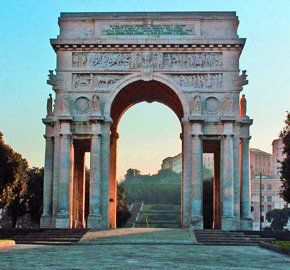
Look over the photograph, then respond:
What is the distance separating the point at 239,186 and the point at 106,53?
16963mm

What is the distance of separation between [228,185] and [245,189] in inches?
93.4

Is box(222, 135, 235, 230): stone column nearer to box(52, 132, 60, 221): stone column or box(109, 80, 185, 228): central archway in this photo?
box(109, 80, 185, 228): central archway

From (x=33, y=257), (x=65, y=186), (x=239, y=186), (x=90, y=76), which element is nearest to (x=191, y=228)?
(x=239, y=186)

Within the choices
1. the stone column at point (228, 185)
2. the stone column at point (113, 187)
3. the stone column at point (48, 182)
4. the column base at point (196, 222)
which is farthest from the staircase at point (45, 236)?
the stone column at point (113, 187)

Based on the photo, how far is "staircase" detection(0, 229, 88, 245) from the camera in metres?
40.4

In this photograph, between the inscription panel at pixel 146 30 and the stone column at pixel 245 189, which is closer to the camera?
the stone column at pixel 245 189

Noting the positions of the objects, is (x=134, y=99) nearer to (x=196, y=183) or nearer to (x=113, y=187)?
(x=113, y=187)

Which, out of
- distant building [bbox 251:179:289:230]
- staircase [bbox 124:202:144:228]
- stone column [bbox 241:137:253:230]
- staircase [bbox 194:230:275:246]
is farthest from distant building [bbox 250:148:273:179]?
staircase [bbox 194:230:275:246]

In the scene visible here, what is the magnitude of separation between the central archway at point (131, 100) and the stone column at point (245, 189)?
6.85m

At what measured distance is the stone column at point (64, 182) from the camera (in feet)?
163

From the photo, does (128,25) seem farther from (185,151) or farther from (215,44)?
(185,151)

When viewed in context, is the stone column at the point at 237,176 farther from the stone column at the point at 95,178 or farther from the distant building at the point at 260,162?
the distant building at the point at 260,162

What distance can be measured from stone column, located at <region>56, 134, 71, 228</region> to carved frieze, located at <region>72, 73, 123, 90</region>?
481 cm

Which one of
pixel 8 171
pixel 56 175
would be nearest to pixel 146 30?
pixel 56 175
